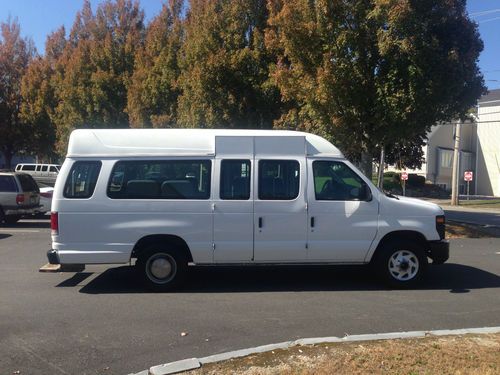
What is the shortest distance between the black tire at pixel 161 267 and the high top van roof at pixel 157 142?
1.39 m

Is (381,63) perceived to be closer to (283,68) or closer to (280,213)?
(283,68)

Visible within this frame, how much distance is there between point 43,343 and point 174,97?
20018 millimetres

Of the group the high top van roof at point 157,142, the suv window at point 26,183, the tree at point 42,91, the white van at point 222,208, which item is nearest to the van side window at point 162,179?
the white van at point 222,208

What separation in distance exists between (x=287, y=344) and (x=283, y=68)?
39.5ft

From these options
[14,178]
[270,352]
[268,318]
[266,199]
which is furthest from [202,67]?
[270,352]

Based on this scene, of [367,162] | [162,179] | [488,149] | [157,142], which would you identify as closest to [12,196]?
[157,142]

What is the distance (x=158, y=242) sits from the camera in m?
7.73

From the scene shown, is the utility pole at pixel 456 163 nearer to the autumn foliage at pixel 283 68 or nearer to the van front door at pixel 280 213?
the autumn foliage at pixel 283 68

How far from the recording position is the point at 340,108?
15.3 m

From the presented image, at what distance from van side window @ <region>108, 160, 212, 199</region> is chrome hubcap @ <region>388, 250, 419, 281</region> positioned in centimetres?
291

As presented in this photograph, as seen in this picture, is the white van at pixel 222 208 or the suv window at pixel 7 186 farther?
the suv window at pixel 7 186

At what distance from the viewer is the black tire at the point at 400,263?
7.98 m

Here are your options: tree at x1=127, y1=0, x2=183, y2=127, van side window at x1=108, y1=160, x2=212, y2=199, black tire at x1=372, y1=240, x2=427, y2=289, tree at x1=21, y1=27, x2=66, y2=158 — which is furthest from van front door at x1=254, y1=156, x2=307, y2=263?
tree at x1=21, y1=27, x2=66, y2=158

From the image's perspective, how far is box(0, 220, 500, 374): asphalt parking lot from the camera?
17.9ft
